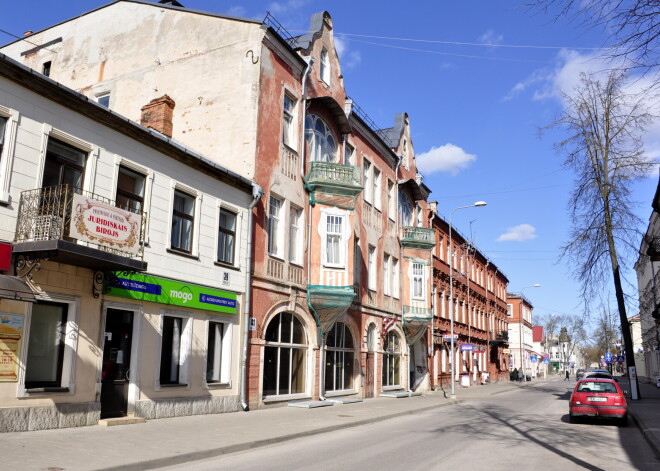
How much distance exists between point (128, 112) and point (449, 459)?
59.4 ft

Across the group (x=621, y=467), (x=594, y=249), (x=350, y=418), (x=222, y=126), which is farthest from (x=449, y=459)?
(x=594, y=249)

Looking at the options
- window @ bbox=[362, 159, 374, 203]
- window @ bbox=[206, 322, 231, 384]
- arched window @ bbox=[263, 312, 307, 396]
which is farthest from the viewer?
window @ bbox=[362, 159, 374, 203]

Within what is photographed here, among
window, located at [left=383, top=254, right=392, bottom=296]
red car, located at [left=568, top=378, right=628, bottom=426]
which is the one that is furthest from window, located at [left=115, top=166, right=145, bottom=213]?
window, located at [left=383, top=254, right=392, bottom=296]

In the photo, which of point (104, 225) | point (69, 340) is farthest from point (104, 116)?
point (69, 340)

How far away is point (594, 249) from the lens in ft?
95.8

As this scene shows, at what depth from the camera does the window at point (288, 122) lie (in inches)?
882

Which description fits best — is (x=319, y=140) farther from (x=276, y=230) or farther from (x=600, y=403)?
(x=600, y=403)

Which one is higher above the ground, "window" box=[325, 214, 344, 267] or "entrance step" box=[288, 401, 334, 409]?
"window" box=[325, 214, 344, 267]

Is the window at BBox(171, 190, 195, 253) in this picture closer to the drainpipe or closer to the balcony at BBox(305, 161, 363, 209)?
the drainpipe

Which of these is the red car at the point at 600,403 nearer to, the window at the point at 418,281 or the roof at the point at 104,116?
the roof at the point at 104,116

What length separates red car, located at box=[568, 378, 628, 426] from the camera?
17.2 m

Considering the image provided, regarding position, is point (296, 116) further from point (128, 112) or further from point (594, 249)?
point (594, 249)

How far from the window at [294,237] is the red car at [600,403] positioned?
34.7ft

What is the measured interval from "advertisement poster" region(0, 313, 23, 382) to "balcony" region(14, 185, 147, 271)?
51.8 inches
